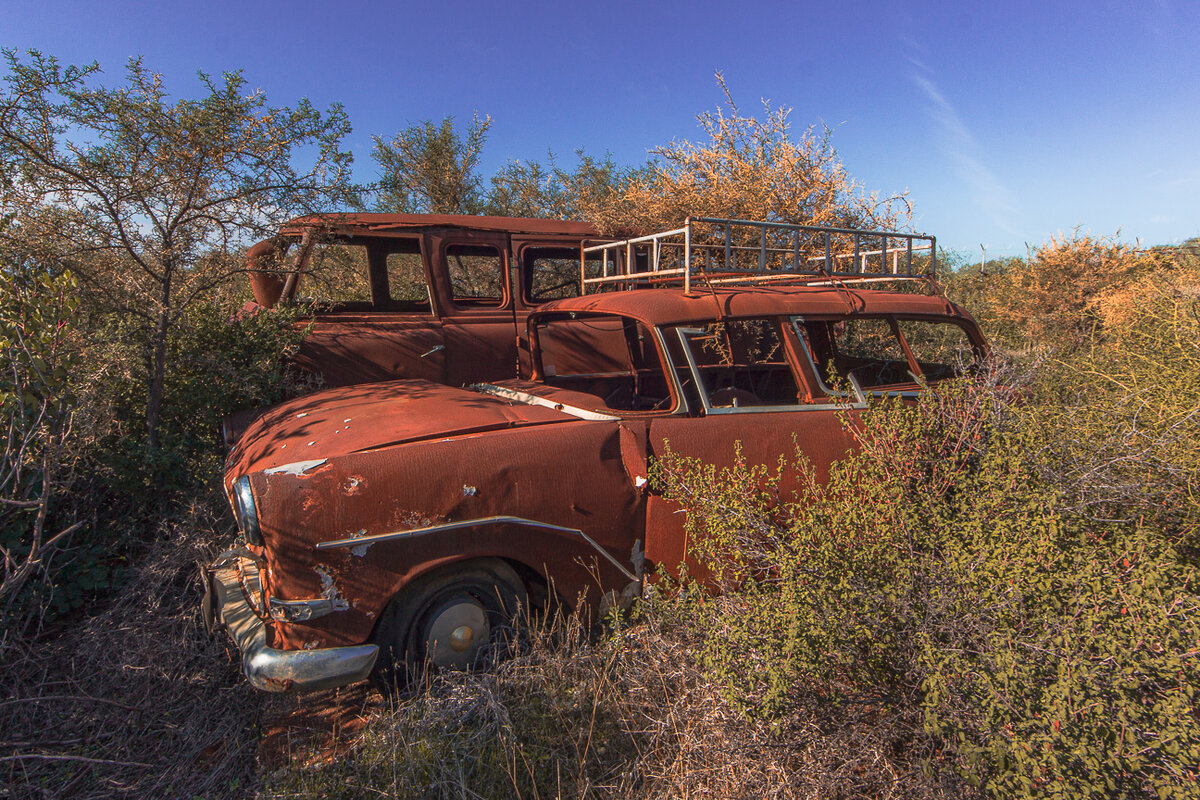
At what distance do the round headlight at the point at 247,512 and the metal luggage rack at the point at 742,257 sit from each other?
2190 millimetres

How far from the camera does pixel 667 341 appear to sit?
306cm

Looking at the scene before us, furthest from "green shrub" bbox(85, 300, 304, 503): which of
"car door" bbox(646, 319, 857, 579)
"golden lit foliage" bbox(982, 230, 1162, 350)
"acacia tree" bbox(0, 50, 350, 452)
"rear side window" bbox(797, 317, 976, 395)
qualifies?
"golden lit foliage" bbox(982, 230, 1162, 350)

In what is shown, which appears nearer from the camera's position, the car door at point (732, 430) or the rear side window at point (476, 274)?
the car door at point (732, 430)

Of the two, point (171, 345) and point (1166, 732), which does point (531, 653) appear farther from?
point (171, 345)

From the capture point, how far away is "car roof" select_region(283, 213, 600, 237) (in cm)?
457

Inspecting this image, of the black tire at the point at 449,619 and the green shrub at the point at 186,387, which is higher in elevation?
the green shrub at the point at 186,387

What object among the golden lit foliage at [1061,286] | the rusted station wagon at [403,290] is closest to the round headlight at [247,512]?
the rusted station wagon at [403,290]

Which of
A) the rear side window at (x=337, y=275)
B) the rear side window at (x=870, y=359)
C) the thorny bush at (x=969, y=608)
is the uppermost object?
the rear side window at (x=337, y=275)

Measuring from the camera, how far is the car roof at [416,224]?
4574 mm

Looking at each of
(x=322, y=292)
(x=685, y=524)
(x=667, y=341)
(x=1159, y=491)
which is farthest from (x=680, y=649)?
(x=322, y=292)

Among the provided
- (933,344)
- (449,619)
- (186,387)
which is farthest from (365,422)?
(933,344)

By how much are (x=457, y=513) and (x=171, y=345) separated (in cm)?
309

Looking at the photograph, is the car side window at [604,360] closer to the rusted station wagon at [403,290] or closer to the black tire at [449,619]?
the rusted station wagon at [403,290]

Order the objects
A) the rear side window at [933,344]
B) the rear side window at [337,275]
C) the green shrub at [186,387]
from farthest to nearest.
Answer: the rear side window at [337,275] < the rear side window at [933,344] < the green shrub at [186,387]
